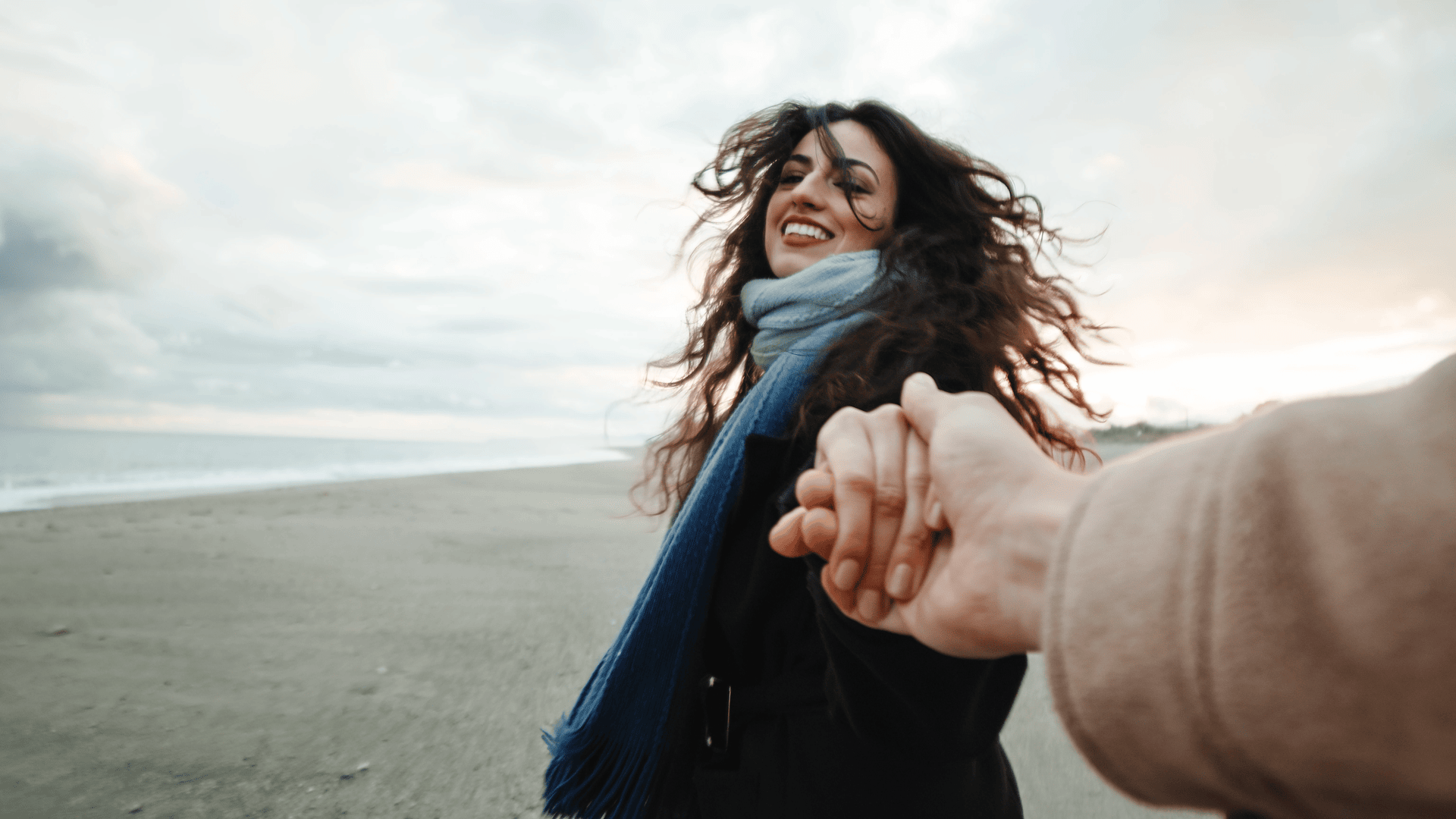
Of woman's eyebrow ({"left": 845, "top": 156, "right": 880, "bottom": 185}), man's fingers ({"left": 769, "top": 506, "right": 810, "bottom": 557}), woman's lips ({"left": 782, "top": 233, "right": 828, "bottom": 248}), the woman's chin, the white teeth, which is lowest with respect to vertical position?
man's fingers ({"left": 769, "top": 506, "right": 810, "bottom": 557})

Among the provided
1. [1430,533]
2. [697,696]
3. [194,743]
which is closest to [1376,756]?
[1430,533]

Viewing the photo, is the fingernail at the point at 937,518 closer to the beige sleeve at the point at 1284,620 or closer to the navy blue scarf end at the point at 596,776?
the beige sleeve at the point at 1284,620

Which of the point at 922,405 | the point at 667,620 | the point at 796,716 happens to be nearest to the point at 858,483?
the point at 922,405

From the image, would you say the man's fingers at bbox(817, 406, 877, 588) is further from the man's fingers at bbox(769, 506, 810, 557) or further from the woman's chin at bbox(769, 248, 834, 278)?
the woman's chin at bbox(769, 248, 834, 278)

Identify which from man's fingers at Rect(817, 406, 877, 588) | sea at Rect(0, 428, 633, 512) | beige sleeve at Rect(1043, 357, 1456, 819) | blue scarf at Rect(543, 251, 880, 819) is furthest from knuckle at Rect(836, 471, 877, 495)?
sea at Rect(0, 428, 633, 512)

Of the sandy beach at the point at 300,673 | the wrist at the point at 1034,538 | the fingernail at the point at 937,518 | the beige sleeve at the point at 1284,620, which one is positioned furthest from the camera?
the sandy beach at the point at 300,673

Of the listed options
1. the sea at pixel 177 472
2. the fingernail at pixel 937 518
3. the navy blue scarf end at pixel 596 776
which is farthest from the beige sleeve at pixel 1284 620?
the sea at pixel 177 472

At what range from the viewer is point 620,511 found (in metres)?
8.96

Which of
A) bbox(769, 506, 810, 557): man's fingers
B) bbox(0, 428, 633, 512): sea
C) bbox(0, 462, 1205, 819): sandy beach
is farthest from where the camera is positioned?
bbox(0, 428, 633, 512): sea

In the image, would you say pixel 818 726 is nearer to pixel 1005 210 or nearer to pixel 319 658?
pixel 1005 210

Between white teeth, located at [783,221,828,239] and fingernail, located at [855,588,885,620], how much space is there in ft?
4.58

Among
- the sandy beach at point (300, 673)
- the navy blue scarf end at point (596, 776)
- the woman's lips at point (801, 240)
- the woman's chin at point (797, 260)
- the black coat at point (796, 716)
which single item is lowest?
the sandy beach at point (300, 673)

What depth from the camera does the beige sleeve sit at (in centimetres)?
32

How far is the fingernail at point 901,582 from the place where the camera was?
77 centimetres
